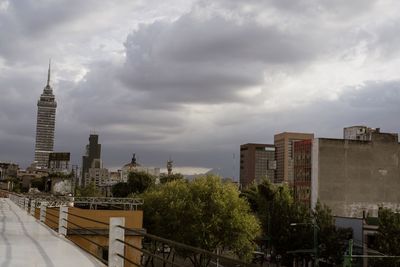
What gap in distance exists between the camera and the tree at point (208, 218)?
42.6 meters

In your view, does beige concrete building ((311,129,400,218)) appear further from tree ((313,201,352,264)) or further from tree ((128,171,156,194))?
tree ((128,171,156,194))

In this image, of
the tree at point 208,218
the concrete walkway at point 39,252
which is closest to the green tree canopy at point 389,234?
the tree at point 208,218

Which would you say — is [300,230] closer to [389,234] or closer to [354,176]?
[389,234]

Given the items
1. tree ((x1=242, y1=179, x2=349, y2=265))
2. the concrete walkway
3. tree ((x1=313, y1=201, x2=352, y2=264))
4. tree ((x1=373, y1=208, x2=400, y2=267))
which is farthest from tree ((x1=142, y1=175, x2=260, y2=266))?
the concrete walkway

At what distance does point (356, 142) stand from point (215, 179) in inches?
1132

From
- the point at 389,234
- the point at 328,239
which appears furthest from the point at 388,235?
the point at 328,239

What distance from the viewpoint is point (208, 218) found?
1700 inches

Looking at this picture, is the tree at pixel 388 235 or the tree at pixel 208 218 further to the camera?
the tree at pixel 208 218

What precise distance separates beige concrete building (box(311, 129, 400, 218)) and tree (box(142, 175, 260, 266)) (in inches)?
980

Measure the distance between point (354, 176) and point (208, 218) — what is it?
30.7m

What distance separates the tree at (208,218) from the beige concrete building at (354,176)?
24.9 metres

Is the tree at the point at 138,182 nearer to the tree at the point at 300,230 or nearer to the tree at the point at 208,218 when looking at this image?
the tree at the point at 300,230

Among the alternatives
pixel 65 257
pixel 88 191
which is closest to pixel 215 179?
pixel 65 257

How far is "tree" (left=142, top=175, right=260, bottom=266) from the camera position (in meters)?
42.6
